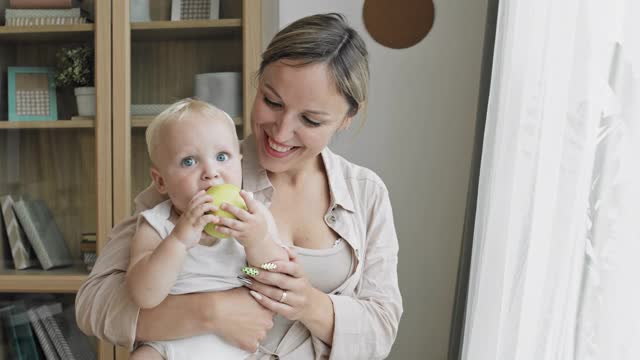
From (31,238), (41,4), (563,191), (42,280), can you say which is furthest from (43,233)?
(563,191)

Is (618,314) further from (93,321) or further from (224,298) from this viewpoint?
(93,321)

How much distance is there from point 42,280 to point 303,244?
1.50 m

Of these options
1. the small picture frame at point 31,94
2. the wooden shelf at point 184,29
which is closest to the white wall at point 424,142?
the wooden shelf at point 184,29

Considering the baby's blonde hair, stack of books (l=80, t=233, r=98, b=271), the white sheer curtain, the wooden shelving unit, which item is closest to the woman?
the baby's blonde hair

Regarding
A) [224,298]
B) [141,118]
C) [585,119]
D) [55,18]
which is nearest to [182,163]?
[224,298]

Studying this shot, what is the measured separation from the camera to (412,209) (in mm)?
2734

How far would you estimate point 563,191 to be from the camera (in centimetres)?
114

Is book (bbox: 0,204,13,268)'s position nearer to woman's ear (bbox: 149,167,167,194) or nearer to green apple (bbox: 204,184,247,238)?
woman's ear (bbox: 149,167,167,194)

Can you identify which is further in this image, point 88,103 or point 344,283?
point 88,103

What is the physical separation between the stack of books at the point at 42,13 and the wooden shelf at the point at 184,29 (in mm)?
195

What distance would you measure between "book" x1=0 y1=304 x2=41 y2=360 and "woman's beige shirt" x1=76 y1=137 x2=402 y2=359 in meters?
1.39

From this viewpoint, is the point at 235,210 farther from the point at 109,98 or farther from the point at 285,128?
the point at 109,98

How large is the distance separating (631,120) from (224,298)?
2.43 feet

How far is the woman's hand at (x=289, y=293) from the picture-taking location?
136cm
